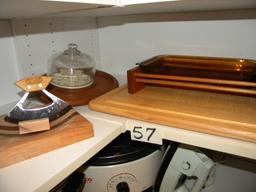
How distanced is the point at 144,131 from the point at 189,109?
13 centimetres

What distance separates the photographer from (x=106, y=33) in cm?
105

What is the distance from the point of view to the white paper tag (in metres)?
0.54

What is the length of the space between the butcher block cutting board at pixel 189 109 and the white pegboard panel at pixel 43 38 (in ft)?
1.03

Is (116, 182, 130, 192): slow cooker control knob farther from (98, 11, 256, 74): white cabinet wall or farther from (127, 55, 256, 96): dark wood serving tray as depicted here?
(98, 11, 256, 74): white cabinet wall

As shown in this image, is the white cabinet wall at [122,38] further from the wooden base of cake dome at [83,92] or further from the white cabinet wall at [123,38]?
the wooden base of cake dome at [83,92]

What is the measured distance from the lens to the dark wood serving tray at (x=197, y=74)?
589mm

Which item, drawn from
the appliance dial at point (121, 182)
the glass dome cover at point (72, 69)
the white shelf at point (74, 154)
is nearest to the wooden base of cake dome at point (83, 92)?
the glass dome cover at point (72, 69)

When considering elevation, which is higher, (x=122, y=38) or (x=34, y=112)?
(x=122, y=38)

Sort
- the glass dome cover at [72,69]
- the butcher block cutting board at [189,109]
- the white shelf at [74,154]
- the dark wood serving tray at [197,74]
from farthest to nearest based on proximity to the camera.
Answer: the glass dome cover at [72,69] < the dark wood serving tray at [197,74] < the butcher block cutting board at [189,109] < the white shelf at [74,154]

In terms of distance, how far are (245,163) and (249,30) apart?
498 millimetres

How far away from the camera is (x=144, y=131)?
55 cm

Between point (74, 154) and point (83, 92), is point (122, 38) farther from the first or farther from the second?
point (74, 154)

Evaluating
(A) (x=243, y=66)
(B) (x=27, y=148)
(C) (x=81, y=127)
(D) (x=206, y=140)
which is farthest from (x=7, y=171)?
(A) (x=243, y=66)

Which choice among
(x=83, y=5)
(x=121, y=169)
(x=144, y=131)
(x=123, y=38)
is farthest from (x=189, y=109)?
(x=123, y=38)
